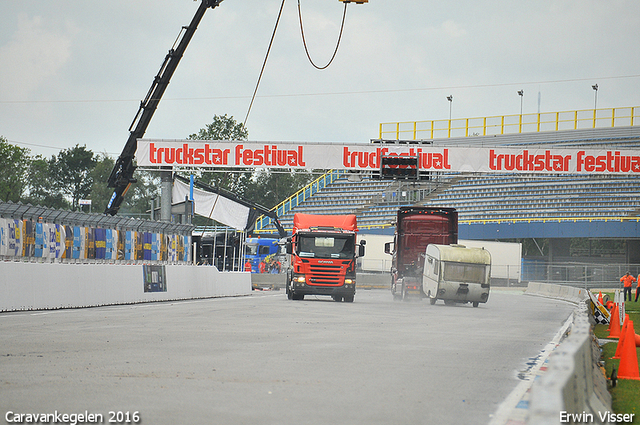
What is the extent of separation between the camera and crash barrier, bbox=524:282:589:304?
128ft

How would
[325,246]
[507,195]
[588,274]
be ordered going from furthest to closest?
1. [507,195]
2. [588,274]
3. [325,246]

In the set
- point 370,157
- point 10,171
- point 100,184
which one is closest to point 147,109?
point 370,157

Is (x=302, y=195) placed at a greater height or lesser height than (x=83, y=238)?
greater

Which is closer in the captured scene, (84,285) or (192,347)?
(192,347)

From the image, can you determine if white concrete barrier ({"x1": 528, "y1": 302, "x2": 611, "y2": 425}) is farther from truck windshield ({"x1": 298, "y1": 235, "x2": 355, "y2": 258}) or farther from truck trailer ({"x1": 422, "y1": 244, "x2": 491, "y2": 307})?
truck windshield ({"x1": 298, "y1": 235, "x2": 355, "y2": 258})

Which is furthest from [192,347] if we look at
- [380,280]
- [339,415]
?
[380,280]

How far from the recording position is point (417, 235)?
34062 millimetres

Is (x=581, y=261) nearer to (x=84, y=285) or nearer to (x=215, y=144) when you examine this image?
(x=215, y=144)

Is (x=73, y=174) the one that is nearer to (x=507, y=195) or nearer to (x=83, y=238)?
(x=507, y=195)

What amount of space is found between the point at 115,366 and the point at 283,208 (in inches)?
2380

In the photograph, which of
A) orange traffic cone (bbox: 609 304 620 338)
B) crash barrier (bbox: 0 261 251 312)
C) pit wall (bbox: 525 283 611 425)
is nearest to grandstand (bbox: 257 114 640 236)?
crash barrier (bbox: 0 261 251 312)

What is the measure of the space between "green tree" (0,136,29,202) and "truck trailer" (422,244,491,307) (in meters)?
71.0

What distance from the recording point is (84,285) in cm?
2136

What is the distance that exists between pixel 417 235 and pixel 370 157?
6.96 metres
